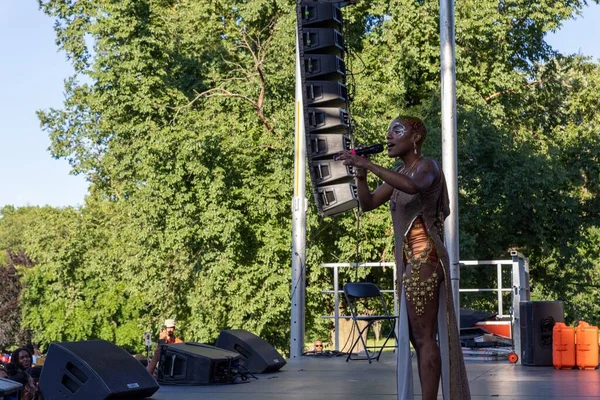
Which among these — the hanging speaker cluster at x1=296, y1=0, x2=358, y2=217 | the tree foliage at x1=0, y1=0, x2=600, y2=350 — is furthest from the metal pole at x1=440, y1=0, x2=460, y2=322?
the tree foliage at x1=0, y1=0, x2=600, y2=350

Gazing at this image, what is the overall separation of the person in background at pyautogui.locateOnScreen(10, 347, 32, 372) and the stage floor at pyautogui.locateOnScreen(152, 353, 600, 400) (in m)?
2.49

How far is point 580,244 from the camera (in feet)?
66.5

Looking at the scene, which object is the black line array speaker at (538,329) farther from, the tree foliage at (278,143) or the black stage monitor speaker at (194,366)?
the tree foliage at (278,143)

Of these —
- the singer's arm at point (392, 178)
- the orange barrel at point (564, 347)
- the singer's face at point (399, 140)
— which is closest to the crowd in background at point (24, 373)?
the singer's arm at point (392, 178)

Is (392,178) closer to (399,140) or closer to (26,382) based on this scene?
(399,140)

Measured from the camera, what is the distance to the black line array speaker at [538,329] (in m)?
9.24

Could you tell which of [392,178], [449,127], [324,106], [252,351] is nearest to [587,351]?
[449,127]

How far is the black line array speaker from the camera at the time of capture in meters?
9.24

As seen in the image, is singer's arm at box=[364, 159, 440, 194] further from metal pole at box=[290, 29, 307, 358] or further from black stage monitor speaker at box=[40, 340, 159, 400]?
metal pole at box=[290, 29, 307, 358]

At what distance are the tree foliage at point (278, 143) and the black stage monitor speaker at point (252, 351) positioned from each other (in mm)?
10241

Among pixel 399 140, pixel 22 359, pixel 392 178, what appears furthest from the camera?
pixel 22 359

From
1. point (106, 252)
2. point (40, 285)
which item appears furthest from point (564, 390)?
point (40, 285)

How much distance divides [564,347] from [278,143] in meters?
12.0

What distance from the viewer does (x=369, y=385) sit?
23.4 feet
